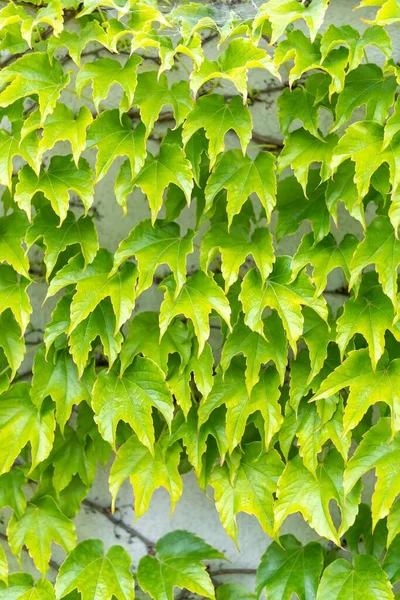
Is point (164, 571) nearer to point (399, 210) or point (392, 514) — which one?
point (392, 514)

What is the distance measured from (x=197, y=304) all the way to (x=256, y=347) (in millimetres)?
164

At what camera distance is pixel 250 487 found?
4.96 feet

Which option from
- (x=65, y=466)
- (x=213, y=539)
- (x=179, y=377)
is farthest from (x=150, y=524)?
(x=179, y=377)

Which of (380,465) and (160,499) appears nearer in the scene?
(380,465)

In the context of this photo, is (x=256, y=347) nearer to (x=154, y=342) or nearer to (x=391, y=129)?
(x=154, y=342)

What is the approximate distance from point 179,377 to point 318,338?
0.31m

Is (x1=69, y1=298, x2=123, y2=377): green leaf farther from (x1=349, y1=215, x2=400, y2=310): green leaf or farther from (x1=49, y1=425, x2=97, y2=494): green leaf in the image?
(x1=349, y1=215, x2=400, y2=310): green leaf

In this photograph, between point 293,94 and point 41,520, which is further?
point 41,520

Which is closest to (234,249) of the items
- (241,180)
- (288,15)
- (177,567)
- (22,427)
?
(241,180)

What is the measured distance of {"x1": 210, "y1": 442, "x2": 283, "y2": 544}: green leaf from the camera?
1.49 meters

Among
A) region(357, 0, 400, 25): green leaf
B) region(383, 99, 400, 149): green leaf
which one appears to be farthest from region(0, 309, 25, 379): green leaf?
region(357, 0, 400, 25): green leaf

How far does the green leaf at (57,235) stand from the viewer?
145 centimetres

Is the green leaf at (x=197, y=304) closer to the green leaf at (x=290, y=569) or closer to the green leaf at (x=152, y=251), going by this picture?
the green leaf at (x=152, y=251)

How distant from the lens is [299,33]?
1.36 m
